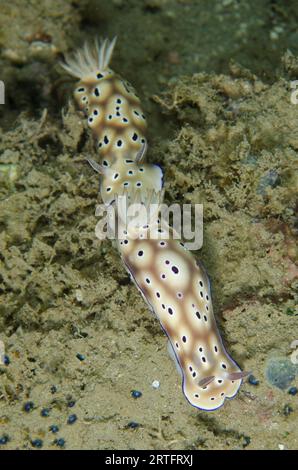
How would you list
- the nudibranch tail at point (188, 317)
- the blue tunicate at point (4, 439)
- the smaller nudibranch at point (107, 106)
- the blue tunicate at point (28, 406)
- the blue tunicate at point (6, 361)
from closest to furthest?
the nudibranch tail at point (188, 317) < the blue tunicate at point (4, 439) < the blue tunicate at point (28, 406) < the blue tunicate at point (6, 361) < the smaller nudibranch at point (107, 106)

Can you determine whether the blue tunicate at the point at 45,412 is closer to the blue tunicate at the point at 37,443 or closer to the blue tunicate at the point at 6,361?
the blue tunicate at the point at 37,443

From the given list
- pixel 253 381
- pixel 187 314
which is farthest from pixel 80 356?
pixel 253 381

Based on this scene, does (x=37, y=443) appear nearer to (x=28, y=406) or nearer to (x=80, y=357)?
(x=28, y=406)

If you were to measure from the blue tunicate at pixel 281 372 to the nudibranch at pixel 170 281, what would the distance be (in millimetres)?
288

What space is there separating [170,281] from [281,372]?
118 cm

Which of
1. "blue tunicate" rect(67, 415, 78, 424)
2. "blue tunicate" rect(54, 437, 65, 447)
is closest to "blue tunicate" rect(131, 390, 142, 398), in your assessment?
"blue tunicate" rect(67, 415, 78, 424)

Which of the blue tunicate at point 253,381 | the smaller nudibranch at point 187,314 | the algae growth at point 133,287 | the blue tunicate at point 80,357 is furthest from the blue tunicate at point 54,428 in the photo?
the blue tunicate at point 253,381

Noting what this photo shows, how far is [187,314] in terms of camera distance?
3.88m

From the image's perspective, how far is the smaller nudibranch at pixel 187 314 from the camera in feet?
12.6

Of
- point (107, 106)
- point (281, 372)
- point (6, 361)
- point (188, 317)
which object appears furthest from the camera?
point (107, 106)

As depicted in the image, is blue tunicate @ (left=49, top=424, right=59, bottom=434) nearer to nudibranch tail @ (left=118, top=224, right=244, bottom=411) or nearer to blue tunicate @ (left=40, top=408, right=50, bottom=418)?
blue tunicate @ (left=40, top=408, right=50, bottom=418)

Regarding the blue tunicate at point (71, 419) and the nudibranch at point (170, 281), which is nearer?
the nudibranch at point (170, 281)

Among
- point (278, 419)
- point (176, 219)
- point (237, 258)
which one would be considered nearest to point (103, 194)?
point (176, 219)

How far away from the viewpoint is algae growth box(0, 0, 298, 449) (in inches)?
156
